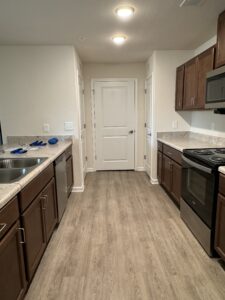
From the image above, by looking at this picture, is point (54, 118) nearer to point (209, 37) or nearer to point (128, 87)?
point (128, 87)

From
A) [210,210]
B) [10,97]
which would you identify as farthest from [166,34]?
[10,97]

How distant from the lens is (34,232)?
172 centimetres

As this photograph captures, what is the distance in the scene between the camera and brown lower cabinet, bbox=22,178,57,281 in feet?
5.20

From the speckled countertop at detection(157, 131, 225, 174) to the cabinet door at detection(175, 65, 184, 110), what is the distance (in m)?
0.53

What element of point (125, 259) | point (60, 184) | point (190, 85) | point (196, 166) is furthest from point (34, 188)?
point (190, 85)

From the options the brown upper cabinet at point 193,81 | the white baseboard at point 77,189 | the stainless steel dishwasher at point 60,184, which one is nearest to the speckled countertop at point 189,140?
the brown upper cabinet at point 193,81

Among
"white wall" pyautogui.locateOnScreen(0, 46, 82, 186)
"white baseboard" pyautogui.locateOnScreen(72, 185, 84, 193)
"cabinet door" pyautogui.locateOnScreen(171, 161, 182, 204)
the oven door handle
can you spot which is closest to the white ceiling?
"white wall" pyautogui.locateOnScreen(0, 46, 82, 186)

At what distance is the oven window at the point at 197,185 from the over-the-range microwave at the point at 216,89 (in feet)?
2.50

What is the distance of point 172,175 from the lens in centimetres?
309

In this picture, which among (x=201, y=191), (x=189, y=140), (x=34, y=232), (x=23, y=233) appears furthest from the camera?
(x=189, y=140)

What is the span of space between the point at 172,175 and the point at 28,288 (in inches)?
87.9

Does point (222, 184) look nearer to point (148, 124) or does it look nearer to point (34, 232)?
point (34, 232)

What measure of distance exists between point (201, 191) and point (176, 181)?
2.72 feet

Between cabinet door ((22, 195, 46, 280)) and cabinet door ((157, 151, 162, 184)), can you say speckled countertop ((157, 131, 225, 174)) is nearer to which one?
cabinet door ((157, 151, 162, 184))
